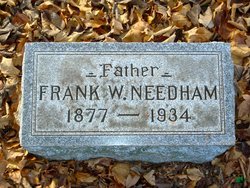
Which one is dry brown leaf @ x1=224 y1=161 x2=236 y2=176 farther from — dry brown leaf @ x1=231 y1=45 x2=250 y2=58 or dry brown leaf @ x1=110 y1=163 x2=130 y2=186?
dry brown leaf @ x1=231 y1=45 x2=250 y2=58

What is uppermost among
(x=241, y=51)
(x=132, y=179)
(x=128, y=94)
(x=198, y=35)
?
(x=198, y=35)

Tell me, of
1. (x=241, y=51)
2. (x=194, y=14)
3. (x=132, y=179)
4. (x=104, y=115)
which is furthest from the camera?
(x=194, y=14)

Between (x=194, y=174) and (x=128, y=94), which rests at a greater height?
(x=128, y=94)

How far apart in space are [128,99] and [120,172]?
47cm

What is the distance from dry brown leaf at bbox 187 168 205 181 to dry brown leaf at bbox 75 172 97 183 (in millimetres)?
527

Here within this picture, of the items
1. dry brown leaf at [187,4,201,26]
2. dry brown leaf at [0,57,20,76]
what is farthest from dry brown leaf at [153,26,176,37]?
dry brown leaf at [0,57,20,76]

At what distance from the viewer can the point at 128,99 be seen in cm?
231

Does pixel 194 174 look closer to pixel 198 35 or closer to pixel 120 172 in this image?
pixel 120 172

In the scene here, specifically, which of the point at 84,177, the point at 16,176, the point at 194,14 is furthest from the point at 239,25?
the point at 16,176

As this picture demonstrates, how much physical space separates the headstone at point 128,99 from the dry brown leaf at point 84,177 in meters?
0.19

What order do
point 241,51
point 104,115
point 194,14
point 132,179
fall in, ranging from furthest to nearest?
point 194,14
point 241,51
point 132,179
point 104,115

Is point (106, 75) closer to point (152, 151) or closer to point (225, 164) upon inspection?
point (152, 151)

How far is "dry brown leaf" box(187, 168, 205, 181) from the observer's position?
2.52 m

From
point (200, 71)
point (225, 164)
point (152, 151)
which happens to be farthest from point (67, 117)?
point (225, 164)
